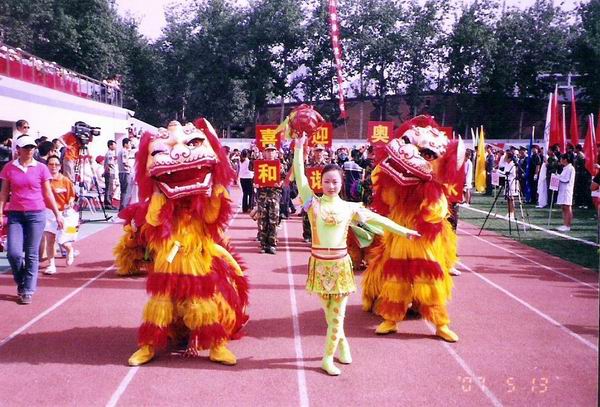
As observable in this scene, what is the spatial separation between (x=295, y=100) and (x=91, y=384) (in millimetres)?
41783

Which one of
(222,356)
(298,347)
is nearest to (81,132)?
(298,347)

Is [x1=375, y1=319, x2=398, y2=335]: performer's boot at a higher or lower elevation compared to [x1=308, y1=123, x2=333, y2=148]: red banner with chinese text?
lower

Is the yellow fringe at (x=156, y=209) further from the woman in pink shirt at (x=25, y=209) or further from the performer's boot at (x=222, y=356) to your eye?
the woman in pink shirt at (x=25, y=209)

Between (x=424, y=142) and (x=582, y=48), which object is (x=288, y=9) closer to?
(x=582, y=48)

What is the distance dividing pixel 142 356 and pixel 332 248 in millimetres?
1696

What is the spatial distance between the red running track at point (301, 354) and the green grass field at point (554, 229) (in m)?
2.29

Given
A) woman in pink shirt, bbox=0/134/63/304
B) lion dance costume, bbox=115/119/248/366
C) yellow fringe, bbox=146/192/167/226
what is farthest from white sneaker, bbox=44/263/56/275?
yellow fringe, bbox=146/192/167/226

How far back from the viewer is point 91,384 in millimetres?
4125

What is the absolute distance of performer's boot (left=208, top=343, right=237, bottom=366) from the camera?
4500mm

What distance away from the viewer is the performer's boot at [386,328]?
5.33 m

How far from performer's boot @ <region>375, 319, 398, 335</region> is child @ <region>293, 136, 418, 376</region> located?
786 millimetres

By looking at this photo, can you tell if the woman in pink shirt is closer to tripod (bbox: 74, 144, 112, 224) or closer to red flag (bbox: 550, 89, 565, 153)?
tripod (bbox: 74, 144, 112, 224)

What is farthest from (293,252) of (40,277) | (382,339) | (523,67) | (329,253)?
(523,67)
